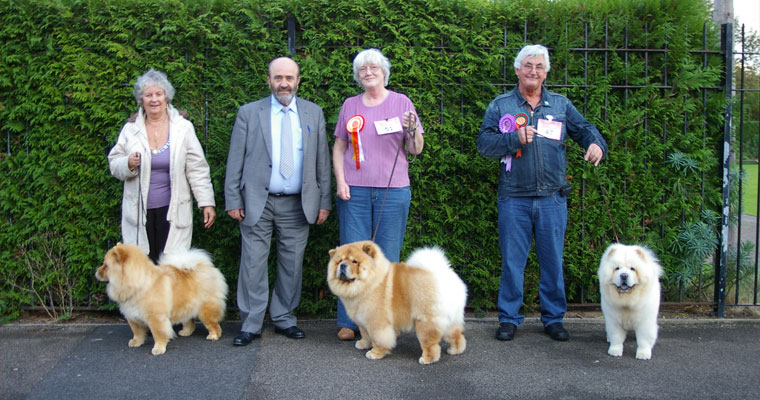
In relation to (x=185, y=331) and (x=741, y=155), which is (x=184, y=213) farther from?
(x=741, y=155)

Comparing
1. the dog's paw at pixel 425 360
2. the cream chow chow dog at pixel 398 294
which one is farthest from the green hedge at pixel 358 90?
the dog's paw at pixel 425 360

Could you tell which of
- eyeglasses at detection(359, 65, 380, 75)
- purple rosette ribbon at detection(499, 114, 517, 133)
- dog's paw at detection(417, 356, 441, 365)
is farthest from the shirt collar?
dog's paw at detection(417, 356, 441, 365)

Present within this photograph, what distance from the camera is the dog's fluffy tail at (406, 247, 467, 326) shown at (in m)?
3.88

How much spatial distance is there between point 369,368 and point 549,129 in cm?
228

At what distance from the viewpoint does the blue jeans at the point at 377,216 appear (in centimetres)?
441

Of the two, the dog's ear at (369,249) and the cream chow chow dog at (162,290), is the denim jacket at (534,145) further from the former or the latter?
the cream chow chow dog at (162,290)

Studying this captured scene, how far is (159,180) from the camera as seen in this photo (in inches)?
175

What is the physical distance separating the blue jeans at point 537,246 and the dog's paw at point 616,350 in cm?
54

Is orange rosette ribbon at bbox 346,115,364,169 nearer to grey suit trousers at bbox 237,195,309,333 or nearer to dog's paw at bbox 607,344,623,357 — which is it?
grey suit trousers at bbox 237,195,309,333

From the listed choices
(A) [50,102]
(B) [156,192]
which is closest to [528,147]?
(B) [156,192]

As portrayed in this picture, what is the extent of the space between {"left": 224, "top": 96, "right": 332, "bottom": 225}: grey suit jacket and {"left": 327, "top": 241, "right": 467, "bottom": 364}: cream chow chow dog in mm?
739

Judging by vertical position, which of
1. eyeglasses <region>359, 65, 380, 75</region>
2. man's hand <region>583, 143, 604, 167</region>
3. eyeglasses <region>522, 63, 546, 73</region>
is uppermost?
eyeglasses <region>522, 63, 546, 73</region>

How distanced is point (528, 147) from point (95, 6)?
3.93 metres

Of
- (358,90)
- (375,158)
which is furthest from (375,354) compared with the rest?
(358,90)
